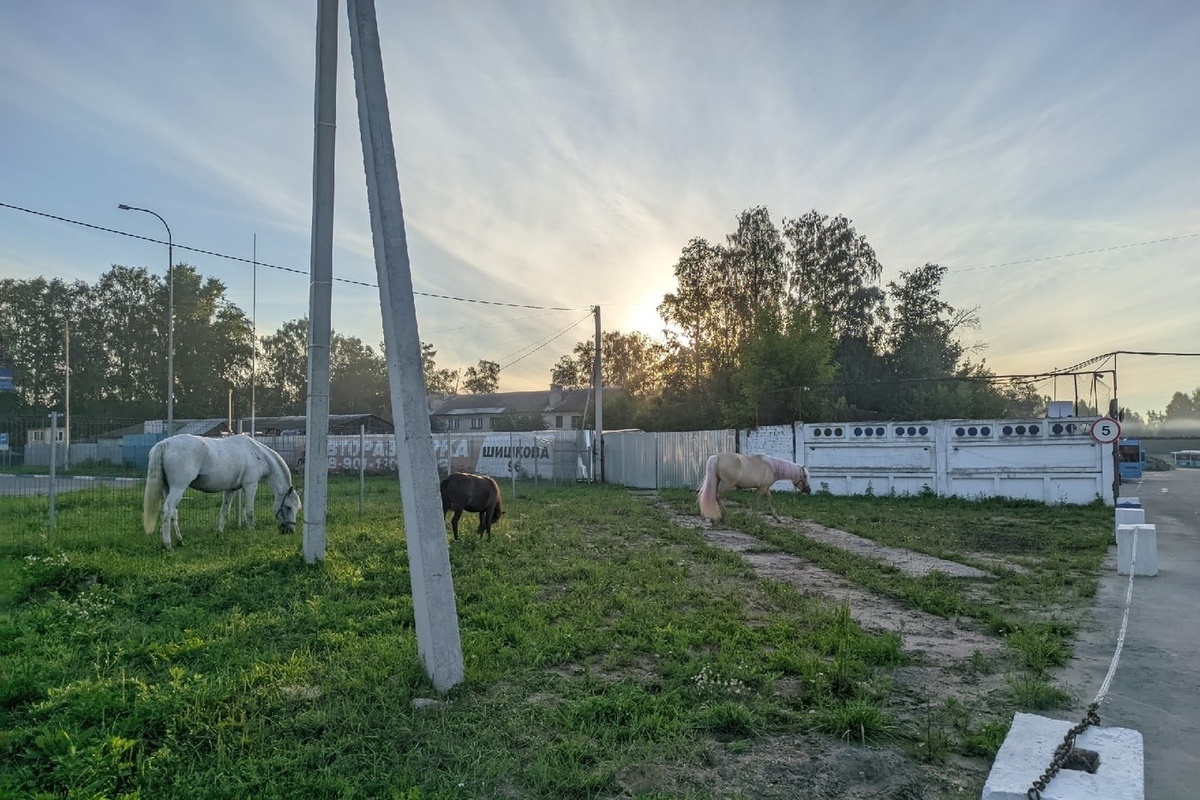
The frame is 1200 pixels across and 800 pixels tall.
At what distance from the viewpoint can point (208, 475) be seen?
10.1 m

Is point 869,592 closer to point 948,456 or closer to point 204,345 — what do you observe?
point 948,456

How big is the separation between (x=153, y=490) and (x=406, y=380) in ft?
22.6

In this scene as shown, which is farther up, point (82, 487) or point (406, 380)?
point (406, 380)

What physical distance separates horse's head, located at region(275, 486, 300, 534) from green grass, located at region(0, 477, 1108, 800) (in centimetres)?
215

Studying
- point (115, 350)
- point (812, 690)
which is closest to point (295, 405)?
point (115, 350)

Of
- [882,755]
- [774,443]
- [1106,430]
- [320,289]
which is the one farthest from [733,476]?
[882,755]

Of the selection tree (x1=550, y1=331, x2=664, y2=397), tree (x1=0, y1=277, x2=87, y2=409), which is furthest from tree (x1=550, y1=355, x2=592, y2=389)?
tree (x1=0, y1=277, x2=87, y2=409)

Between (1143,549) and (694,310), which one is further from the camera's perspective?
(694,310)

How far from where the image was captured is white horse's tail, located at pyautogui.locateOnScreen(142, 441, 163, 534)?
9.17 m

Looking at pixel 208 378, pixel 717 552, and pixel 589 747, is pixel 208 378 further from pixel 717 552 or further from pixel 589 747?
pixel 589 747

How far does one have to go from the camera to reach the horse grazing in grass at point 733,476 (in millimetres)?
12703

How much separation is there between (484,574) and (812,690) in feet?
13.8

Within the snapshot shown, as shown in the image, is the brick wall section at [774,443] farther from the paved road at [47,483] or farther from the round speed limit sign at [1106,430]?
the paved road at [47,483]

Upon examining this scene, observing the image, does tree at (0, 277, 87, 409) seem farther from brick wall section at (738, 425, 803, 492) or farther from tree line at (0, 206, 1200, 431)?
brick wall section at (738, 425, 803, 492)
